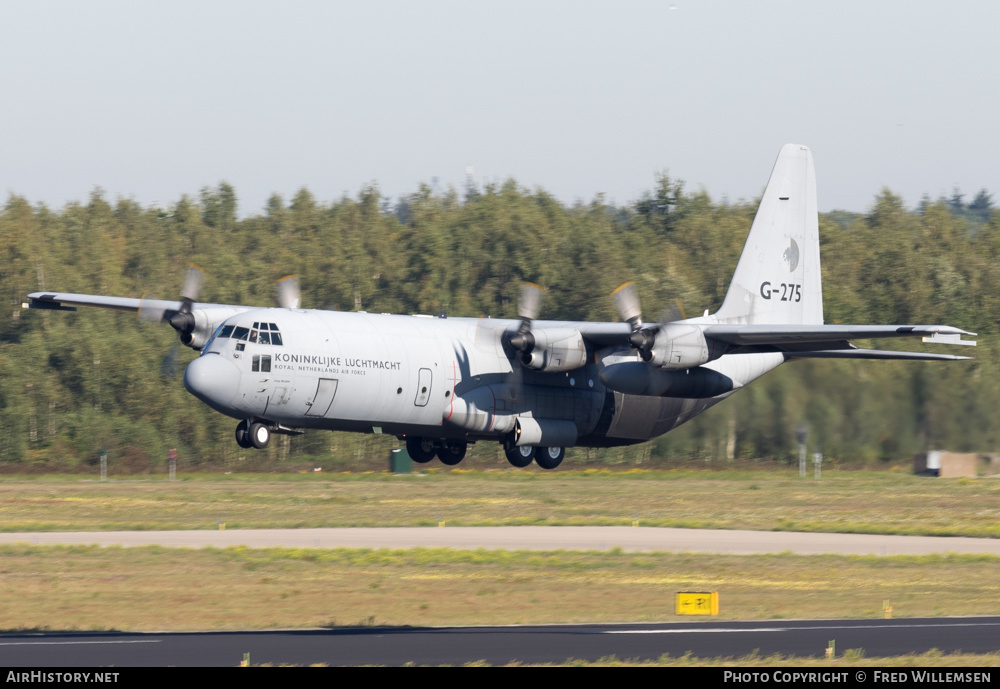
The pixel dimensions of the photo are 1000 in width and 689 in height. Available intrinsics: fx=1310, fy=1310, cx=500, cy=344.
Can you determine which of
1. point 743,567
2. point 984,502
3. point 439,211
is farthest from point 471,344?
point 439,211

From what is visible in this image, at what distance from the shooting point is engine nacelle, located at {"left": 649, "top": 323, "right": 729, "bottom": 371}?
2977 centimetres

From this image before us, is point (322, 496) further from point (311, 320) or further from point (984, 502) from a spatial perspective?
point (984, 502)

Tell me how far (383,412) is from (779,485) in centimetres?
2176

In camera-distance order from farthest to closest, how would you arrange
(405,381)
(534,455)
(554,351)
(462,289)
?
(462,289) → (534,455) → (554,351) → (405,381)

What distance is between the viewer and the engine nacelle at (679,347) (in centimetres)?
2977

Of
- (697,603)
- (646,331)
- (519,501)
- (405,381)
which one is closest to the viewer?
(697,603)

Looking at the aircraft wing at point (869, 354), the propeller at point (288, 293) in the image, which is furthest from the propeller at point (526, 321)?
the aircraft wing at point (869, 354)

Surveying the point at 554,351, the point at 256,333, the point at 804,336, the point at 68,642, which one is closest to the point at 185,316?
the point at 256,333

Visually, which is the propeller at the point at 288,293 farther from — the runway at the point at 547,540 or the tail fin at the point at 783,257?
the tail fin at the point at 783,257

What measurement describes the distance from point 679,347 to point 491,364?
14.5 feet

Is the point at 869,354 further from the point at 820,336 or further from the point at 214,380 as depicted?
the point at 214,380

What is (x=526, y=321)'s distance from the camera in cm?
3112

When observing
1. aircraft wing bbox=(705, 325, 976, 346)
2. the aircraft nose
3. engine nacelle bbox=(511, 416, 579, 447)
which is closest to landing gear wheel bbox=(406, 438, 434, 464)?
engine nacelle bbox=(511, 416, 579, 447)

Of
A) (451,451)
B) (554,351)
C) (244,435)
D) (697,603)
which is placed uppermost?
(554,351)
